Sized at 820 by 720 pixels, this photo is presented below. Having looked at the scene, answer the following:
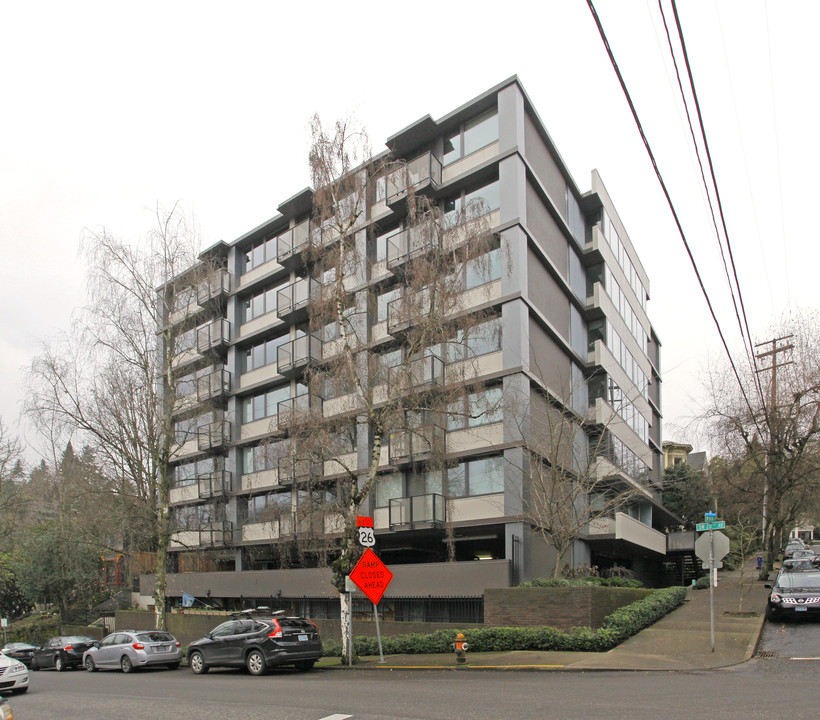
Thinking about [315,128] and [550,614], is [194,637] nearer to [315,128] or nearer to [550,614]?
[550,614]

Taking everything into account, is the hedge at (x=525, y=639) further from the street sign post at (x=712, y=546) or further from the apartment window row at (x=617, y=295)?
the apartment window row at (x=617, y=295)

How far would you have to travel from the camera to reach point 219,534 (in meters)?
34.4

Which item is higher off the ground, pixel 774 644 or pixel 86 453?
pixel 86 453

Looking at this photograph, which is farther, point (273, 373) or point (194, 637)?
point (273, 373)

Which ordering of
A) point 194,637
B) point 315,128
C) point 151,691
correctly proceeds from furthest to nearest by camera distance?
1. point 194,637
2. point 315,128
3. point 151,691

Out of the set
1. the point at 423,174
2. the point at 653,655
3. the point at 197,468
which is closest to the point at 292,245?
the point at 423,174

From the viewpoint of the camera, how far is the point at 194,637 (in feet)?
99.3

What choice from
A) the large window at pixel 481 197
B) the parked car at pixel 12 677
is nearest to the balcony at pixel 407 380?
the large window at pixel 481 197

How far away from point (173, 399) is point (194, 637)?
10.5 metres

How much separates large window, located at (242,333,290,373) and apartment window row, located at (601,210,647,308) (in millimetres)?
15432

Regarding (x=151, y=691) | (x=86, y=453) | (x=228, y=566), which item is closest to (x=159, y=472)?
(x=86, y=453)

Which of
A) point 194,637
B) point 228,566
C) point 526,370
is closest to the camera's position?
point 526,370

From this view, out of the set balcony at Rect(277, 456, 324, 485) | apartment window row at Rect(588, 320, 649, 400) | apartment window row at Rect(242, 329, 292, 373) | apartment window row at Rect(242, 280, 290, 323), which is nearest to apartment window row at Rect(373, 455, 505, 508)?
balcony at Rect(277, 456, 324, 485)

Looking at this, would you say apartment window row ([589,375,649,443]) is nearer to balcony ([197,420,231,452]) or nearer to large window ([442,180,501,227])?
large window ([442,180,501,227])
